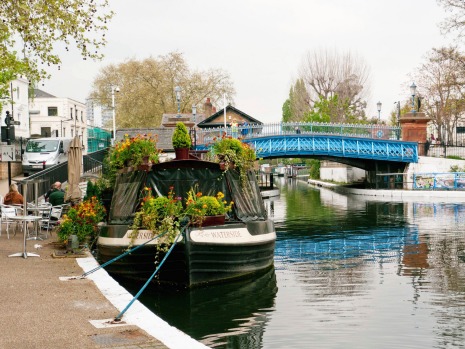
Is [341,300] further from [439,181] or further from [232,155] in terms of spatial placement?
[439,181]

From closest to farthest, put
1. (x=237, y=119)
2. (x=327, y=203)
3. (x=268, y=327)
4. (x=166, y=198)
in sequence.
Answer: (x=268, y=327) → (x=166, y=198) → (x=327, y=203) → (x=237, y=119)

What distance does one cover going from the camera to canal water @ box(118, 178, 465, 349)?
36.3 ft

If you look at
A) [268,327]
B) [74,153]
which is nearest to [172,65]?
[74,153]

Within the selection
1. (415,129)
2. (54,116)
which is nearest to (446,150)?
(415,129)

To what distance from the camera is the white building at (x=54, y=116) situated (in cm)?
8997

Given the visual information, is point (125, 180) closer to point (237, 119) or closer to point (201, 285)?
point (201, 285)

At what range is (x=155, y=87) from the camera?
82.6 meters

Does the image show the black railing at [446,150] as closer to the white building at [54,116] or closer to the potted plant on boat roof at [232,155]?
the potted plant on boat roof at [232,155]

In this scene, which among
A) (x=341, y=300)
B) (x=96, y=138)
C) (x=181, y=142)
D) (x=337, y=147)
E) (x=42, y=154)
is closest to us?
(x=341, y=300)

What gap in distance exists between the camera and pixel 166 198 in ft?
48.9

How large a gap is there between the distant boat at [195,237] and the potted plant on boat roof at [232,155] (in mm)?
165

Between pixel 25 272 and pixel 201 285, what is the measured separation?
362 cm

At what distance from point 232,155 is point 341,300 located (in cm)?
426

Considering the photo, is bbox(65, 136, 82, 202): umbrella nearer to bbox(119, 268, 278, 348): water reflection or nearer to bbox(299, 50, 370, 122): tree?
bbox(119, 268, 278, 348): water reflection
